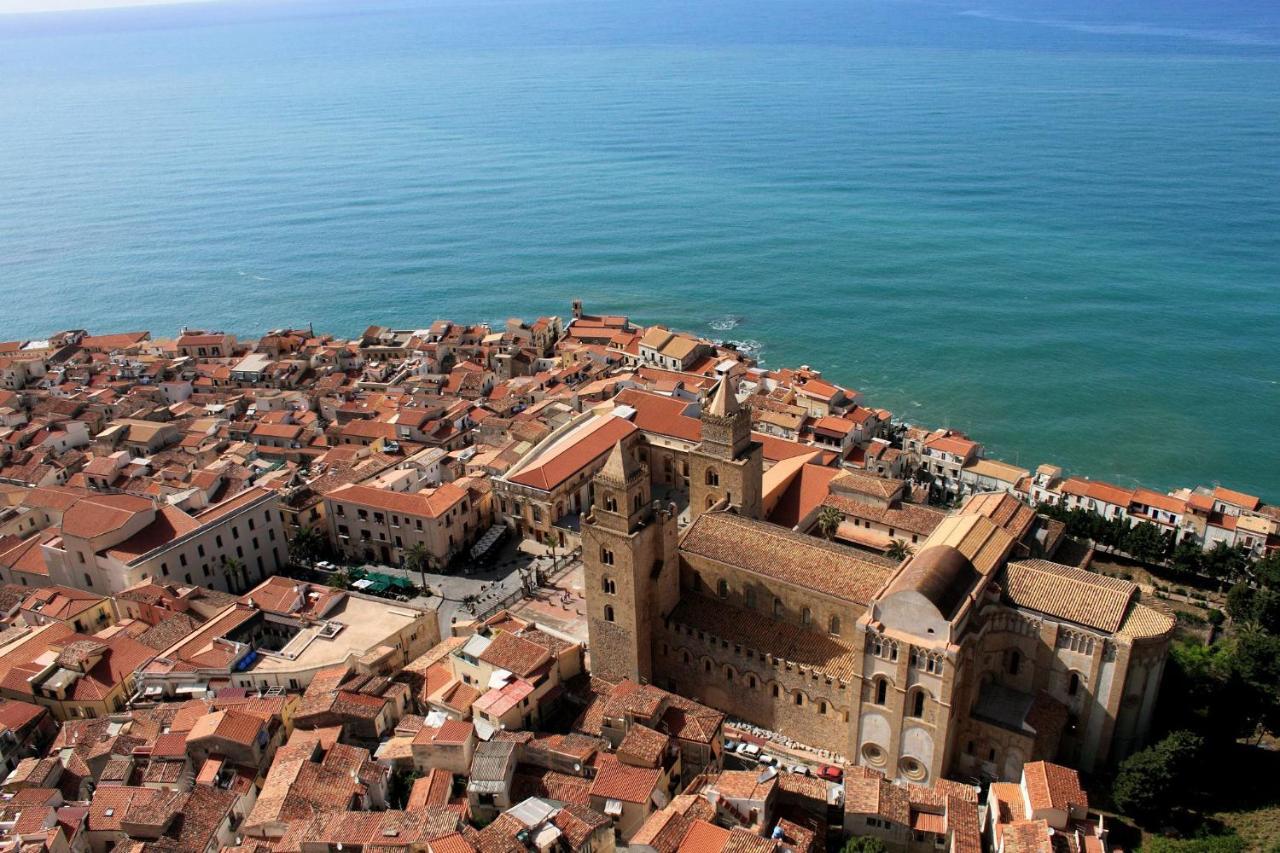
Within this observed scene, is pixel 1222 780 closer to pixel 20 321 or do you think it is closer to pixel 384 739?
pixel 384 739

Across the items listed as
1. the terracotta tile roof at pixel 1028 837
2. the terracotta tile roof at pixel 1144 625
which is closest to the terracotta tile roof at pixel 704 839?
the terracotta tile roof at pixel 1028 837

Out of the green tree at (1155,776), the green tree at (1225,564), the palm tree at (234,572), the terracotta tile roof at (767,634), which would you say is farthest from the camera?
the green tree at (1225,564)

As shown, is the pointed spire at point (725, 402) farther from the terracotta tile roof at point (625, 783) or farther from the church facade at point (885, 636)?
the terracotta tile roof at point (625, 783)

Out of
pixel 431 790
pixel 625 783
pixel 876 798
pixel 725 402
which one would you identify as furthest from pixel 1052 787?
pixel 725 402

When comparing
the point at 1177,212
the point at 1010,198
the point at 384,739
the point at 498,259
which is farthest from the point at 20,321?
the point at 1177,212

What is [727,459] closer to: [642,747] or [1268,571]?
[642,747]

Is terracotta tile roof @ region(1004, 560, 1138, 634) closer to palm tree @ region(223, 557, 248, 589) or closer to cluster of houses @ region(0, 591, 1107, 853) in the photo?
cluster of houses @ region(0, 591, 1107, 853)
